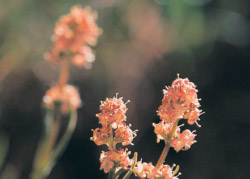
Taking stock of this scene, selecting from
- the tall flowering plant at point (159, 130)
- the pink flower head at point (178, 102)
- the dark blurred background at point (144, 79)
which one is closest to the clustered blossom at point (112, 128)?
the tall flowering plant at point (159, 130)

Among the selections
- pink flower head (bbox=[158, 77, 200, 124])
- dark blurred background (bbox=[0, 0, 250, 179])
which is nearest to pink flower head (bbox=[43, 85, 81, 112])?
pink flower head (bbox=[158, 77, 200, 124])

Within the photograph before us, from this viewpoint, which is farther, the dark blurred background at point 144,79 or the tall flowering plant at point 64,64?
the dark blurred background at point 144,79

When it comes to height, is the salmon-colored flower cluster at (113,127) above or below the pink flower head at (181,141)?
below

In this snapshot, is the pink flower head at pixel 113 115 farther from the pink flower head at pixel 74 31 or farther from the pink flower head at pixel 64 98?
the pink flower head at pixel 74 31

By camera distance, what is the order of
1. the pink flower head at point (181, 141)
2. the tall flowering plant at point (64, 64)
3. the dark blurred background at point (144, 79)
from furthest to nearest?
the dark blurred background at point (144, 79)
the pink flower head at point (181, 141)
the tall flowering plant at point (64, 64)

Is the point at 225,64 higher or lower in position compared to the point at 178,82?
higher

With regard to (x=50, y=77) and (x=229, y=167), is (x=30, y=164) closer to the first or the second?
(x=50, y=77)

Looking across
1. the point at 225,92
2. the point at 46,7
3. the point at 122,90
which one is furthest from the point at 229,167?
the point at 46,7
